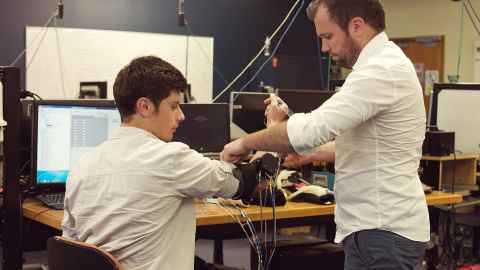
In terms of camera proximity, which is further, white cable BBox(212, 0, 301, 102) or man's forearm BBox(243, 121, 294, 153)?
white cable BBox(212, 0, 301, 102)

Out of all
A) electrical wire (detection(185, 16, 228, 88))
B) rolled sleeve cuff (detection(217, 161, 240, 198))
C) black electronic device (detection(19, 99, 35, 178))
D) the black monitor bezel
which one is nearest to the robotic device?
rolled sleeve cuff (detection(217, 161, 240, 198))

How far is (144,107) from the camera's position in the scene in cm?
178

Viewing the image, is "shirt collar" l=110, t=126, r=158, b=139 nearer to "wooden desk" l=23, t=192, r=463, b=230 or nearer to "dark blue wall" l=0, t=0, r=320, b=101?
"wooden desk" l=23, t=192, r=463, b=230

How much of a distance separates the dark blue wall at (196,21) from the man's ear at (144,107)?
206 inches

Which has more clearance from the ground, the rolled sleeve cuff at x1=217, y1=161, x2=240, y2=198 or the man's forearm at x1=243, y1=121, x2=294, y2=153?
the man's forearm at x1=243, y1=121, x2=294, y2=153

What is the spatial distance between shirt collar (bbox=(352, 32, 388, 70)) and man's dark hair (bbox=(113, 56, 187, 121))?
53 cm

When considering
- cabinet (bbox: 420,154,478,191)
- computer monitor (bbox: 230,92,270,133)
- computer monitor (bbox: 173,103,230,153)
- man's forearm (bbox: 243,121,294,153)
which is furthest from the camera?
cabinet (bbox: 420,154,478,191)

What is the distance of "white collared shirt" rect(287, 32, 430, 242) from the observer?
1761mm

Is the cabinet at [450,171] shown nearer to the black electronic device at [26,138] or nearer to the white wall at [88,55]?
the black electronic device at [26,138]

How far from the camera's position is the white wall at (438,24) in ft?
24.6

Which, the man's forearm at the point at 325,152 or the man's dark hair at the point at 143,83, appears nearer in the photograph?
the man's dark hair at the point at 143,83

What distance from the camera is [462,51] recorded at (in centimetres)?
754

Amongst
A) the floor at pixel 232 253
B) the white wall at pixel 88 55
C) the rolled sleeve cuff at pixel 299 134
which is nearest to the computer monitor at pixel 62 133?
the rolled sleeve cuff at pixel 299 134

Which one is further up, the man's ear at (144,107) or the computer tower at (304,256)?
the man's ear at (144,107)
